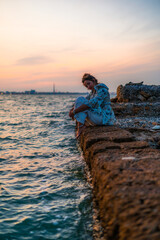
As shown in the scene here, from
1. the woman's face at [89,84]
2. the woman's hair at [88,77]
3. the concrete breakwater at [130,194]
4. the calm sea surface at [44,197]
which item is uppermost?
the woman's hair at [88,77]

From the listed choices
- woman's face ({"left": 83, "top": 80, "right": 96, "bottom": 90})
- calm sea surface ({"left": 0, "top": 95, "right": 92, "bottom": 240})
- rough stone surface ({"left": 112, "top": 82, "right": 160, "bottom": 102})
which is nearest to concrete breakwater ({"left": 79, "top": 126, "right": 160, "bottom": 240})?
calm sea surface ({"left": 0, "top": 95, "right": 92, "bottom": 240})

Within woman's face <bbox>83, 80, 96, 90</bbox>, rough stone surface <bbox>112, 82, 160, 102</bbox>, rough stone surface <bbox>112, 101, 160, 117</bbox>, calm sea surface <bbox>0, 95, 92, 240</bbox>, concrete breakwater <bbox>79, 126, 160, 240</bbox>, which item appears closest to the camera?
concrete breakwater <bbox>79, 126, 160, 240</bbox>

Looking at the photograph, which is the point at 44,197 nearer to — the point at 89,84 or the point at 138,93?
the point at 89,84

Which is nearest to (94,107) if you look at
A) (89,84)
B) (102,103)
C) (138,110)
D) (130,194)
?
(102,103)

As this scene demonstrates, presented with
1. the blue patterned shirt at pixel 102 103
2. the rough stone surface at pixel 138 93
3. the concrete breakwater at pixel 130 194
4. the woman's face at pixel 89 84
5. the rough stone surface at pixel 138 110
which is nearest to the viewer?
the concrete breakwater at pixel 130 194

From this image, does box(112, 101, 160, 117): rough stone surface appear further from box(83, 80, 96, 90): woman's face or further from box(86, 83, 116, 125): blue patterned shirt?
box(83, 80, 96, 90): woman's face

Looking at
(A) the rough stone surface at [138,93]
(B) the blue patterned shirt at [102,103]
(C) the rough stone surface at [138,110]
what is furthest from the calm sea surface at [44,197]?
(A) the rough stone surface at [138,93]

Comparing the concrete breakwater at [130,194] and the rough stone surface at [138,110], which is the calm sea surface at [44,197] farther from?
the rough stone surface at [138,110]

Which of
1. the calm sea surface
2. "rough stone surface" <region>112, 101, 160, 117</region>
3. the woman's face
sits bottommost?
the calm sea surface

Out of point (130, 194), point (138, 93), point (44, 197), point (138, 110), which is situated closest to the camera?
point (130, 194)

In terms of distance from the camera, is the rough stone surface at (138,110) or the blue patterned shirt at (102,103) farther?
the rough stone surface at (138,110)

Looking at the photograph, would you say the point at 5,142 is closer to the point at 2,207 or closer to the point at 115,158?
the point at 2,207

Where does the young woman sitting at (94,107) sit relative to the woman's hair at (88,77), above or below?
below

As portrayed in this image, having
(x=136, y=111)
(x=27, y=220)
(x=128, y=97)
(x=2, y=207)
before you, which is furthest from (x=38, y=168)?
(x=128, y=97)
